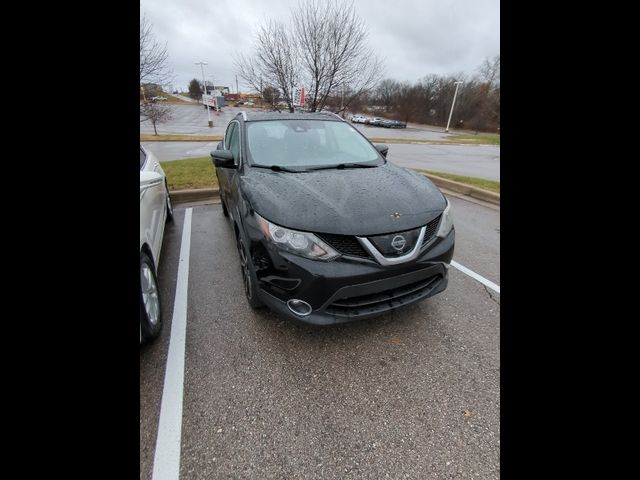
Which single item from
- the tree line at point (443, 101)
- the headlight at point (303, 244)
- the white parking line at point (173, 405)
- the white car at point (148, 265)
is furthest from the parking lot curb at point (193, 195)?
the tree line at point (443, 101)

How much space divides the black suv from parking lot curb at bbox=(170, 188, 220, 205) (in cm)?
364

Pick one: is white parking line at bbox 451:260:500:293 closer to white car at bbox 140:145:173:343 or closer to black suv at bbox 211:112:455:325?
black suv at bbox 211:112:455:325

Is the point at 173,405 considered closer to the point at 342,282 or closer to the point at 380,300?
the point at 342,282

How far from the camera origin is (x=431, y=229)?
200 centimetres

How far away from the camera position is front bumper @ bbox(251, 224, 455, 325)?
68.1 inches

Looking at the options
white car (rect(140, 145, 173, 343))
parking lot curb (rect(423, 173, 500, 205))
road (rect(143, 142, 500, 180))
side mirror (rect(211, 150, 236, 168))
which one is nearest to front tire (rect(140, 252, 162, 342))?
white car (rect(140, 145, 173, 343))

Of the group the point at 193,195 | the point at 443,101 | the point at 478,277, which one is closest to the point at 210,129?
the point at 193,195

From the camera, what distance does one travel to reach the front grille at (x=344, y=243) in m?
1.74

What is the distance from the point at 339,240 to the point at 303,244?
228 mm

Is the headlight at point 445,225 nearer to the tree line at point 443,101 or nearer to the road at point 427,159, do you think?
the road at point 427,159
